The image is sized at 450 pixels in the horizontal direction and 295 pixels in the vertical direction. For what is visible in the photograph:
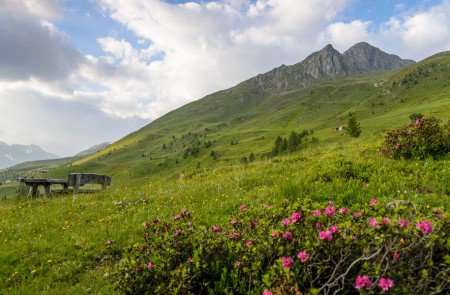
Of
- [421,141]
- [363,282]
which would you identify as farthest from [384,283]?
[421,141]

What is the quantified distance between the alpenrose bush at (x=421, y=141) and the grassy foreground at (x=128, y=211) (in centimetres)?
58

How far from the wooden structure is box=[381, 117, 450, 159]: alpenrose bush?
625 inches

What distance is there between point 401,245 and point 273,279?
1537 millimetres

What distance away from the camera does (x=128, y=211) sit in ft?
33.8

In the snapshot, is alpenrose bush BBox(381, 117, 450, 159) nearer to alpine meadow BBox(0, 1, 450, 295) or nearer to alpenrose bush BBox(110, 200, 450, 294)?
alpine meadow BBox(0, 1, 450, 295)

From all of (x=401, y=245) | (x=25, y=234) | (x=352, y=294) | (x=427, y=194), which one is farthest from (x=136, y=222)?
(x=427, y=194)

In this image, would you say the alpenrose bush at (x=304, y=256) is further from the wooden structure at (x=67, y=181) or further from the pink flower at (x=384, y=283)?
the wooden structure at (x=67, y=181)

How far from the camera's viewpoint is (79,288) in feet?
17.8

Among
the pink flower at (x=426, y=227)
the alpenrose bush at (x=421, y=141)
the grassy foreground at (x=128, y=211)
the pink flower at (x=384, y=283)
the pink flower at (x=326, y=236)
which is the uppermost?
the alpenrose bush at (x=421, y=141)

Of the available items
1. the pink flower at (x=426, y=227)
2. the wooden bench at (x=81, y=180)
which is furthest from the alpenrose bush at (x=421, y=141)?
the wooden bench at (x=81, y=180)

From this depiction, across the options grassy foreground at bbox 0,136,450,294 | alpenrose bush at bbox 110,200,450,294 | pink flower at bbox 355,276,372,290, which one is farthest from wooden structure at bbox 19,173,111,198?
pink flower at bbox 355,276,372,290

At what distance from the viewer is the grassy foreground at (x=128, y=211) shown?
19.8 ft

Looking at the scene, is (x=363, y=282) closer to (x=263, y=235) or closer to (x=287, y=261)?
(x=287, y=261)

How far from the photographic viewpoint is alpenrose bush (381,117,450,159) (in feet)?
32.9
